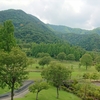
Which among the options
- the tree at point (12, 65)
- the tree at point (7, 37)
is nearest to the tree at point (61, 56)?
the tree at point (7, 37)

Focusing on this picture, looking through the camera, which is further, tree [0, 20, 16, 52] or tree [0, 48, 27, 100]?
tree [0, 20, 16, 52]

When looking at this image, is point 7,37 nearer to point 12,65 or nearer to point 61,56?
point 12,65

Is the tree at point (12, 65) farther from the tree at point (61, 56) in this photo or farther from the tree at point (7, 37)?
the tree at point (61, 56)

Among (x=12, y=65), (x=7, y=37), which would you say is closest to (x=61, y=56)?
(x=7, y=37)

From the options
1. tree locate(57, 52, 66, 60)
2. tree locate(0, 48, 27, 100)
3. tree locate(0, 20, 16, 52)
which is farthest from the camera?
tree locate(57, 52, 66, 60)

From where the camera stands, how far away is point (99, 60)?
11725 centimetres

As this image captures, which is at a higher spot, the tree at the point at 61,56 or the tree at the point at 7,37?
the tree at the point at 7,37

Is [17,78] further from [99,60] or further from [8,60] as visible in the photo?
[99,60]

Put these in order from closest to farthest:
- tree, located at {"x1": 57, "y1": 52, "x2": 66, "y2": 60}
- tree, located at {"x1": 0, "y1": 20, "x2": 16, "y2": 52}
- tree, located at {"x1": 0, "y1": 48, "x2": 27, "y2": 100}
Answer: tree, located at {"x1": 0, "y1": 48, "x2": 27, "y2": 100}
tree, located at {"x1": 0, "y1": 20, "x2": 16, "y2": 52}
tree, located at {"x1": 57, "y1": 52, "x2": 66, "y2": 60}

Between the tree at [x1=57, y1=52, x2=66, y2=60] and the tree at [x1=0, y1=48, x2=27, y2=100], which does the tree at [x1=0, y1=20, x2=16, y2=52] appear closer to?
the tree at [x1=0, y1=48, x2=27, y2=100]

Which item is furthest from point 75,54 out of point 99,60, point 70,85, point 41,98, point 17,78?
point 17,78

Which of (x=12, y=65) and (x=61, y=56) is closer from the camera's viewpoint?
(x=12, y=65)

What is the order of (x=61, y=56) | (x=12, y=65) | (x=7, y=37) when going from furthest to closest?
(x=61, y=56) → (x=7, y=37) → (x=12, y=65)

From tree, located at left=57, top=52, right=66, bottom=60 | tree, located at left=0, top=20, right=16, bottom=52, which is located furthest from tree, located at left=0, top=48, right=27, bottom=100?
tree, located at left=57, top=52, right=66, bottom=60
